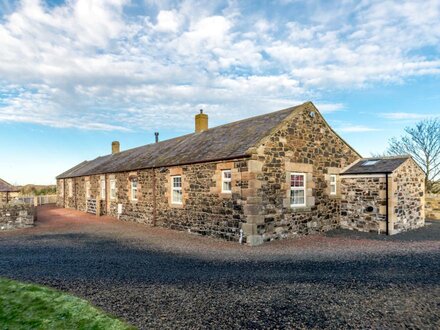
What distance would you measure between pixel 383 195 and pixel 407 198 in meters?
2.02

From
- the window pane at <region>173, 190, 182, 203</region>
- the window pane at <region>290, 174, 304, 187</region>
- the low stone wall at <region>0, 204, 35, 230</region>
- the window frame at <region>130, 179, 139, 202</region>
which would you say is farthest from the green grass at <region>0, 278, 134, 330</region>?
the window frame at <region>130, 179, 139, 202</region>

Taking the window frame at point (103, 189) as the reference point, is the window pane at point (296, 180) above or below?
above

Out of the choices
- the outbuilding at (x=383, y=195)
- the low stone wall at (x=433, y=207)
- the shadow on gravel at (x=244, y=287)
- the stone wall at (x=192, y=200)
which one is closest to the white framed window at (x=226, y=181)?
the stone wall at (x=192, y=200)

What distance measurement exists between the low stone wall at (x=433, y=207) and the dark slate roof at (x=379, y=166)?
283 inches

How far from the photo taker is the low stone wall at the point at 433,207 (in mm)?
19203

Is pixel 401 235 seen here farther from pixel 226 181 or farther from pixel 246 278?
pixel 246 278

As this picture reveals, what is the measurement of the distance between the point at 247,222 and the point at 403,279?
18.0 feet

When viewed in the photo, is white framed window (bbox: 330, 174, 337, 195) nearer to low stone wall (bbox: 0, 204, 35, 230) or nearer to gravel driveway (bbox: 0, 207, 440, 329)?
gravel driveway (bbox: 0, 207, 440, 329)

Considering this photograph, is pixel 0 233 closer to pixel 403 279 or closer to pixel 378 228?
pixel 403 279

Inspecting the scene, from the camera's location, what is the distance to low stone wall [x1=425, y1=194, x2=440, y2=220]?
1920cm

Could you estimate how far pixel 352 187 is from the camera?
14.9 meters

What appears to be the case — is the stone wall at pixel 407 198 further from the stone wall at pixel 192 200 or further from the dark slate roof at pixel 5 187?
the dark slate roof at pixel 5 187

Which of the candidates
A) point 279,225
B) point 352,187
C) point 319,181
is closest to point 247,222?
point 279,225

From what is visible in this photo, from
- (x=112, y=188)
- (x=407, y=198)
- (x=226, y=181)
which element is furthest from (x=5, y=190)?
(x=407, y=198)
